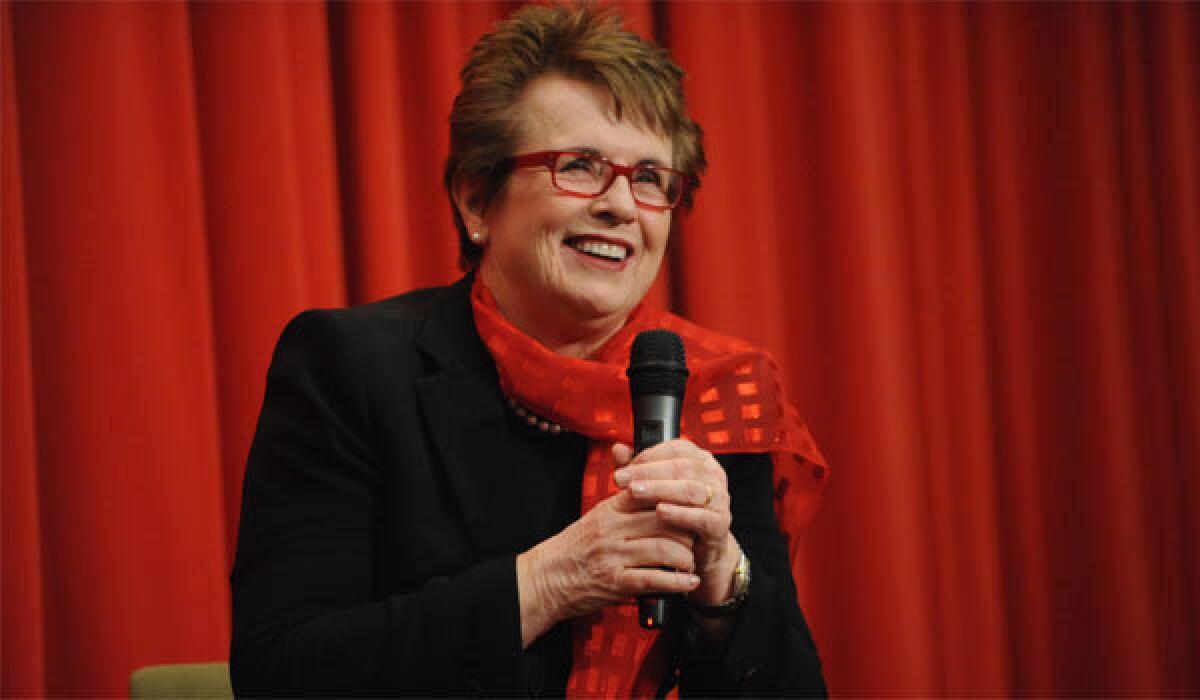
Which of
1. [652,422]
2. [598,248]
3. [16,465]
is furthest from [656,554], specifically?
[16,465]

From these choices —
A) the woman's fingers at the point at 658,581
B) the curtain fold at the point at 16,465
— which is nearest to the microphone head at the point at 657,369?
the woman's fingers at the point at 658,581

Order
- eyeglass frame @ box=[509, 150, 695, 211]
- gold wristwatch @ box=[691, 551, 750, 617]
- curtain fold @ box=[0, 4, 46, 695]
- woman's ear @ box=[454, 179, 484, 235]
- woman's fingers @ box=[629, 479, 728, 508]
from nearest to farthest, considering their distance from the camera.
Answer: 1. woman's fingers @ box=[629, 479, 728, 508]
2. gold wristwatch @ box=[691, 551, 750, 617]
3. eyeglass frame @ box=[509, 150, 695, 211]
4. woman's ear @ box=[454, 179, 484, 235]
5. curtain fold @ box=[0, 4, 46, 695]

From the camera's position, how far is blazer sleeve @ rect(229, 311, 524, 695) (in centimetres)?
119

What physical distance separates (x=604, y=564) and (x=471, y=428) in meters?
0.35

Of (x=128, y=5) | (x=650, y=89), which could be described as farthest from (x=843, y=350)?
(x=128, y=5)

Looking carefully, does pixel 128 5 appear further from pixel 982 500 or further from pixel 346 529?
pixel 982 500

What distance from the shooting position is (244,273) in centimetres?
209

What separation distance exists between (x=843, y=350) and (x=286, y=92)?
1.45m

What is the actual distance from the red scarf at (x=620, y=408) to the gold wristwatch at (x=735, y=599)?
92 millimetres

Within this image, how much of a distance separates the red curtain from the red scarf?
2.51 ft

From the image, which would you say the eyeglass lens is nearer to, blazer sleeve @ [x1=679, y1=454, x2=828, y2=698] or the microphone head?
the microphone head

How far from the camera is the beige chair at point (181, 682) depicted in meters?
1.58

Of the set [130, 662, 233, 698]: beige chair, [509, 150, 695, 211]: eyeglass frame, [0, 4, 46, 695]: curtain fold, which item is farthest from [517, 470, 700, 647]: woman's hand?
[0, 4, 46, 695]: curtain fold

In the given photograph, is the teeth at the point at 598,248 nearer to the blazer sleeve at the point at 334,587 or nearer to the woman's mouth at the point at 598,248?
the woman's mouth at the point at 598,248
